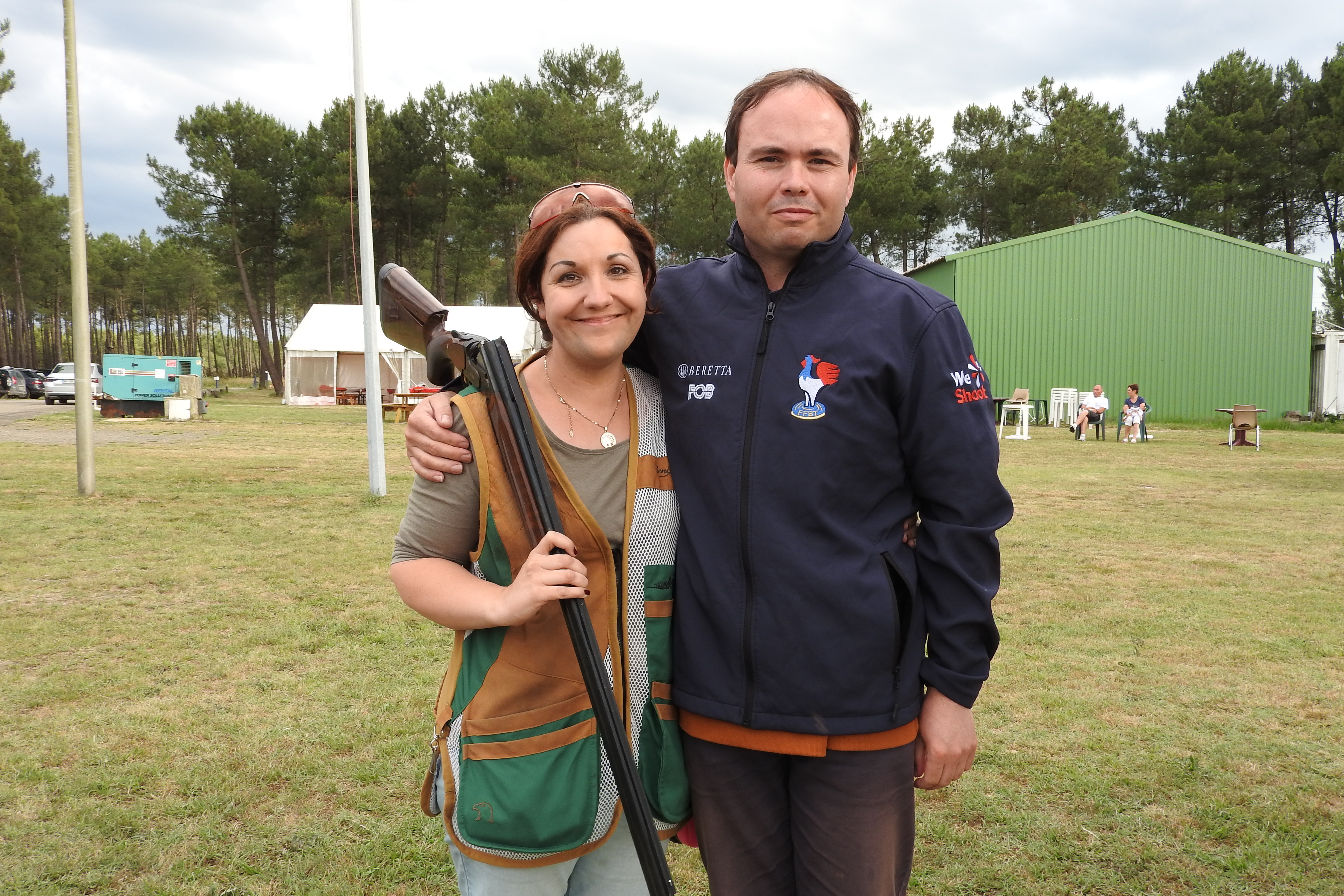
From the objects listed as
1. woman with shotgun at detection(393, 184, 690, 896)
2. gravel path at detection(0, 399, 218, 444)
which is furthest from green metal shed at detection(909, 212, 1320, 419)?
woman with shotgun at detection(393, 184, 690, 896)

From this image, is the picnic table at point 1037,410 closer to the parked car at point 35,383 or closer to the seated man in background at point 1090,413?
the seated man in background at point 1090,413

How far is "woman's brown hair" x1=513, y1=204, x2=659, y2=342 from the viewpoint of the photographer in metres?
1.85

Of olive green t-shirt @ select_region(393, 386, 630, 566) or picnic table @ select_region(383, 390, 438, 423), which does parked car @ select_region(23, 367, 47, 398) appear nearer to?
picnic table @ select_region(383, 390, 438, 423)

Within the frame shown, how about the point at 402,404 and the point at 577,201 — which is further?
the point at 402,404

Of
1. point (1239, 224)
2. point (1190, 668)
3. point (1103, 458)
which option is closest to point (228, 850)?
point (1190, 668)

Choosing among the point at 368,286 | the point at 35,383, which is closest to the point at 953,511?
the point at 368,286

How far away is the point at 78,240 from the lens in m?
10.7

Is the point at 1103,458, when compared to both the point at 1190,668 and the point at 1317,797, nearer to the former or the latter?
the point at 1190,668

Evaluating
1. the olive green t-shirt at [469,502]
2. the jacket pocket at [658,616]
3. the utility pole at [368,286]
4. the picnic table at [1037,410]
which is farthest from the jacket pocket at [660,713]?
the picnic table at [1037,410]

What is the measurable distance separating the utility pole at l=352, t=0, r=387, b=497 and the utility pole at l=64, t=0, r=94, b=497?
0.31 meters

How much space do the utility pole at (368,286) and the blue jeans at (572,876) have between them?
8.26m

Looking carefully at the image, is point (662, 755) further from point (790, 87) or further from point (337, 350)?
point (337, 350)

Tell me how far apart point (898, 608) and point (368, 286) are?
905 centimetres

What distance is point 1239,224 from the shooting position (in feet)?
151
